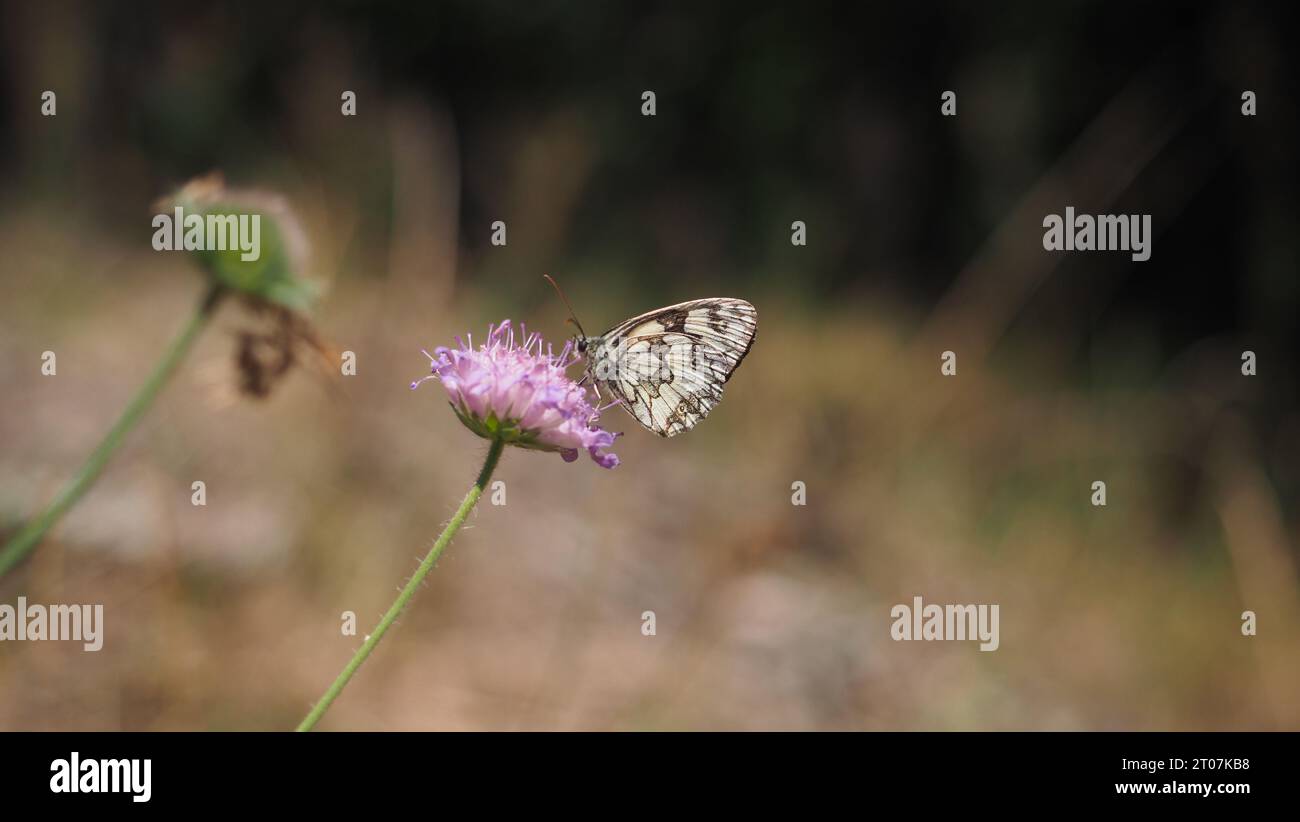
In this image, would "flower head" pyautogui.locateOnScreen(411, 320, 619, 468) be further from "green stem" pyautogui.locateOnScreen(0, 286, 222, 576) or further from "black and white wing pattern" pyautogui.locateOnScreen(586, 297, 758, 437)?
"green stem" pyautogui.locateOnScreen(0, 286, 222, 576)

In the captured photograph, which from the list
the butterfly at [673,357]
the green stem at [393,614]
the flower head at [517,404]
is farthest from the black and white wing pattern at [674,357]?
the green stem at [393,614]

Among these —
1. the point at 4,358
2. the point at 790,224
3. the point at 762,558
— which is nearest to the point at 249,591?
the point at 4,358

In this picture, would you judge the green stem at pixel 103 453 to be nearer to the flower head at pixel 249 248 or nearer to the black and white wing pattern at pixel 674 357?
the flower head at pixel 249 248

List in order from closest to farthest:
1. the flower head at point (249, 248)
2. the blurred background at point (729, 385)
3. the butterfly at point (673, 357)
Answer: the butterfly at point (673, 357), the flower head at point (249, 248), the blurred background at point (729, 385)

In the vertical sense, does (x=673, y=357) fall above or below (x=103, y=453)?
above

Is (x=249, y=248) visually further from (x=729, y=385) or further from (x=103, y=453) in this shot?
(x=729, y=385)

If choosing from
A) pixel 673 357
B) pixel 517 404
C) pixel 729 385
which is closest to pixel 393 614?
pixel 517 404

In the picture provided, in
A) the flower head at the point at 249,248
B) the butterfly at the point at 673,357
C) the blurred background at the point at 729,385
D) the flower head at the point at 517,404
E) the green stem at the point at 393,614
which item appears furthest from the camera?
the blurred background at the point at 729,385

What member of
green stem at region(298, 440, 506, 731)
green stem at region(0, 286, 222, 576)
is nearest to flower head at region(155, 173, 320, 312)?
green stem at region(0, 286, 222, 576)

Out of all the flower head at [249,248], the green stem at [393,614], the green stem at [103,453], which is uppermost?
the flower head at [249,248]
